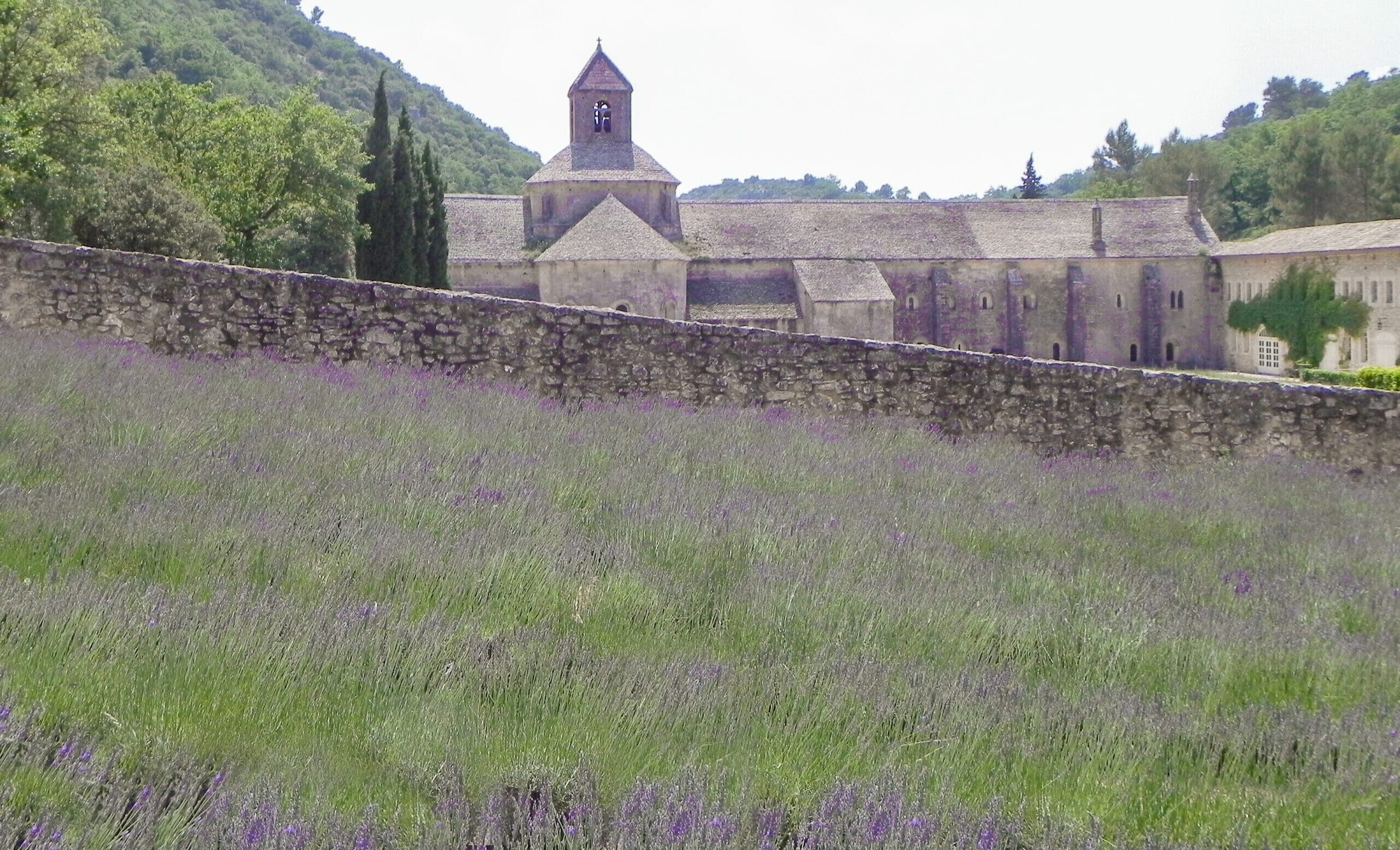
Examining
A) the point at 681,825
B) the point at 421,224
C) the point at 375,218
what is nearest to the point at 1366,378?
the point at 421,224

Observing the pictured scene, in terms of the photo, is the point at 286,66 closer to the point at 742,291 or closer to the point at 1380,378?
the point at 742,291

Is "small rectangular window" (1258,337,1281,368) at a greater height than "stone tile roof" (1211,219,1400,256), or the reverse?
"stone tile roof" (1211,219,1400,256)

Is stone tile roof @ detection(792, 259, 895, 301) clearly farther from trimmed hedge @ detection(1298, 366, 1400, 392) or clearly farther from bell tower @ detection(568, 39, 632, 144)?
trimmed hedge @ detection(1298, 366, 1400, 392)

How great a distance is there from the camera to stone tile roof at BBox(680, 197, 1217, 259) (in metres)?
50.8

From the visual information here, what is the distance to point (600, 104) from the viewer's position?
49.7 m

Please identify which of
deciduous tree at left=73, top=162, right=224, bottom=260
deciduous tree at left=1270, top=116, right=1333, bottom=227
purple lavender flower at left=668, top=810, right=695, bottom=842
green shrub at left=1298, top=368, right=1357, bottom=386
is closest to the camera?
purple lavender flower at left=668, top=810, right=695, bottom=842

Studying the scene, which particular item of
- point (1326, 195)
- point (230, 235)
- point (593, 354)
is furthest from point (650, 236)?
point (1326, 195)

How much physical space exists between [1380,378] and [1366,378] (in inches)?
37.7

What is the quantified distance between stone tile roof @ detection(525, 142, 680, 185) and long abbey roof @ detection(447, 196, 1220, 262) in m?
2.29

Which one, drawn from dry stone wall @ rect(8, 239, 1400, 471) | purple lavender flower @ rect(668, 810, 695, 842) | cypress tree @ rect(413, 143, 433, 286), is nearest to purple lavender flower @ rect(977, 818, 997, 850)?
purple lavender flower @ rect(668, 810, 695, 842)

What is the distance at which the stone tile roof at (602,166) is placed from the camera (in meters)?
48.3

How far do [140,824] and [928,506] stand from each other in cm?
540

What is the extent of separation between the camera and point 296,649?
11.4 ft

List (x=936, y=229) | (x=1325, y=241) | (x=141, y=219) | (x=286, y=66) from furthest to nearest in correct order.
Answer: (x=286, y=66) < (x=936, y=229) < (x=1325, y=241) < (x=141, y=219)
